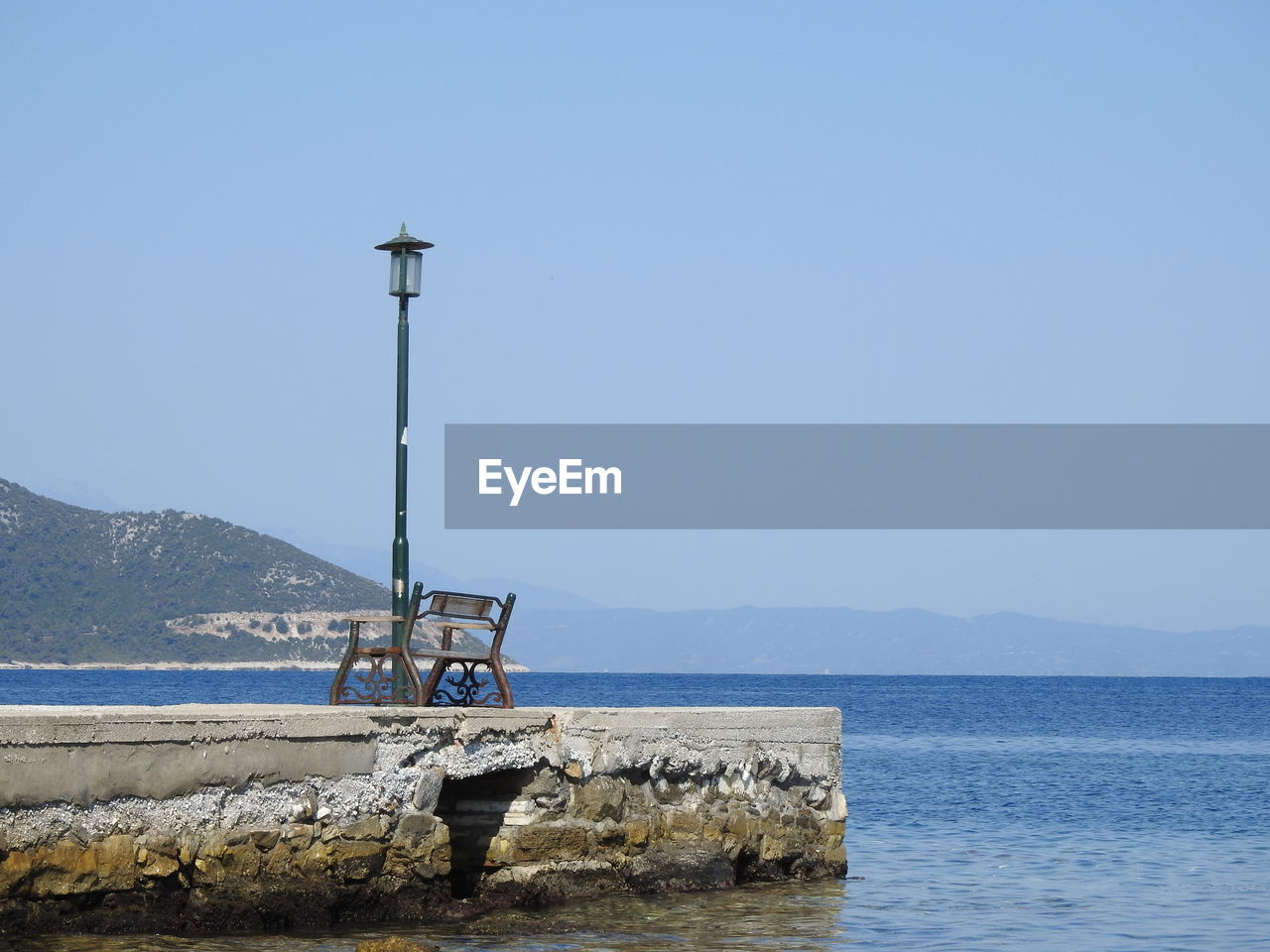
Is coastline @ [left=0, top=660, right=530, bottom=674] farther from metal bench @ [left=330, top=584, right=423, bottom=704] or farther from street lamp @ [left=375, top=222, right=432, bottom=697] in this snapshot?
metal bench @ [left=330, top=584, right=423, bottom=704]

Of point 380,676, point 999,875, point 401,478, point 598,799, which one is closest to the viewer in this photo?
point 598,799

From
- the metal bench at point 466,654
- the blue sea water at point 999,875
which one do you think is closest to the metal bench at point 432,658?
the metal bench at point 466,654

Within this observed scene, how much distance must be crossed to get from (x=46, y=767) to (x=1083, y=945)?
23.8 feet

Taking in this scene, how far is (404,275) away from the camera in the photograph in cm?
1394

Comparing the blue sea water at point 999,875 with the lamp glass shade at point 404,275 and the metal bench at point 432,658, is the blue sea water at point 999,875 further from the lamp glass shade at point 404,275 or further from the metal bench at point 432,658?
the lamp glass shade at point 404,275

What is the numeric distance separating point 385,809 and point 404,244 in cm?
470

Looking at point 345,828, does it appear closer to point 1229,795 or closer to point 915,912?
point 915,912

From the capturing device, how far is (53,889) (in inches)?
400

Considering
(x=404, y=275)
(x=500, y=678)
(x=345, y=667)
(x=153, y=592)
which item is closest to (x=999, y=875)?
(x=500, y=678)

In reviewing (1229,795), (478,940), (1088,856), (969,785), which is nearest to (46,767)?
(478,940)

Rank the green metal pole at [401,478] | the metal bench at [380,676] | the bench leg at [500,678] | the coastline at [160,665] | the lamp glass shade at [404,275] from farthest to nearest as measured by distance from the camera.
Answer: the coastline at [160,665]
the lamp glass shade at [404,275]
the green metal pole at [401,478]
the bench leg at [500,678]
the metal bench at [380,676]

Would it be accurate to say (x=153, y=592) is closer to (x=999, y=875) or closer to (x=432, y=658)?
(x=999, y=875)

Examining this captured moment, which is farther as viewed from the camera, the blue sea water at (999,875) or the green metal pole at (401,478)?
the green metal pole at (401,478)

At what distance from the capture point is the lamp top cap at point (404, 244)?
1387 centimetres
